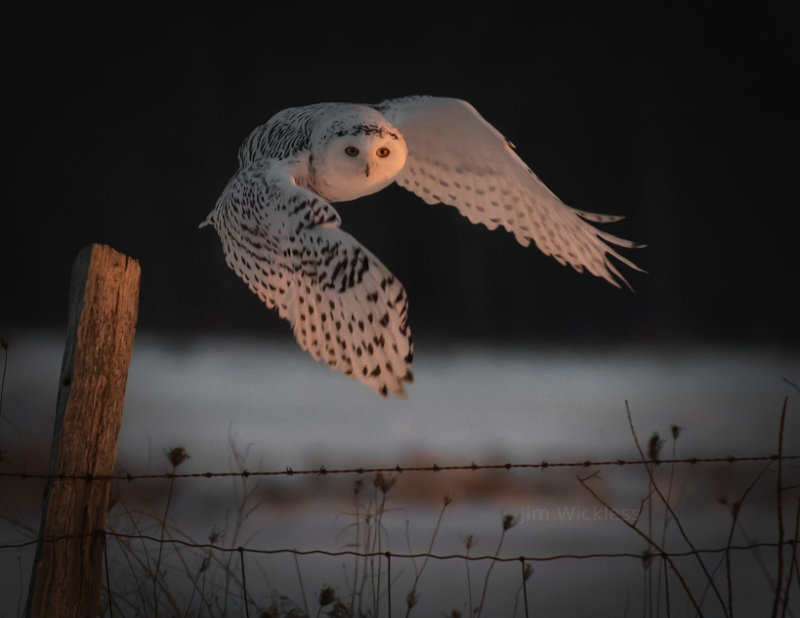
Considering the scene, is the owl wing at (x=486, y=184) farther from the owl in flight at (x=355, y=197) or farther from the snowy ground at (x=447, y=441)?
the snowy ground at (x=447, y=441)

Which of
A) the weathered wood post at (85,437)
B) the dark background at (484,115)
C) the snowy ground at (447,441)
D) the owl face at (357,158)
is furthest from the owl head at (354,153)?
the weathered wood post at (85,437)

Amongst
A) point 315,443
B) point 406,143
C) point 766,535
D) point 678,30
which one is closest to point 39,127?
point 406,143

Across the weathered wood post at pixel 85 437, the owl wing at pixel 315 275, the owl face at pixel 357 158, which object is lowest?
the weathered wood post at pixel 85 437

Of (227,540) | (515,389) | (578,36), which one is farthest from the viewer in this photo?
(578,36)

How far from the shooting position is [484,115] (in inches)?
96.4

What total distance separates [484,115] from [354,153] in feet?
1.58

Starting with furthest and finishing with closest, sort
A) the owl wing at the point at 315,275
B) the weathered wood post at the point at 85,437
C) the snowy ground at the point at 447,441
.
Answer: the snowy ground at the point at 447,441
the owl wing at the point at 315,275
the weathered wood post at the point at 85,437

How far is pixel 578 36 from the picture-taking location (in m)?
2.46

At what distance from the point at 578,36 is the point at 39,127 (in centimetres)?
173

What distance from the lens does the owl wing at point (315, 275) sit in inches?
76.6

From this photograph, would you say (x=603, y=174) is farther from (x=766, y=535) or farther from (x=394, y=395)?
(x=766, y=535)

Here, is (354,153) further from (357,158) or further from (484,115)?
(484,115)

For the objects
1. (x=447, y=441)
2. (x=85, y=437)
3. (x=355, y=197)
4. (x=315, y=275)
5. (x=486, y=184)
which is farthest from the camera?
(x=486, y=184)

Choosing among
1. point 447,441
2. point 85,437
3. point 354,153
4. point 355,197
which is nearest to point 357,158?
point 354,153
